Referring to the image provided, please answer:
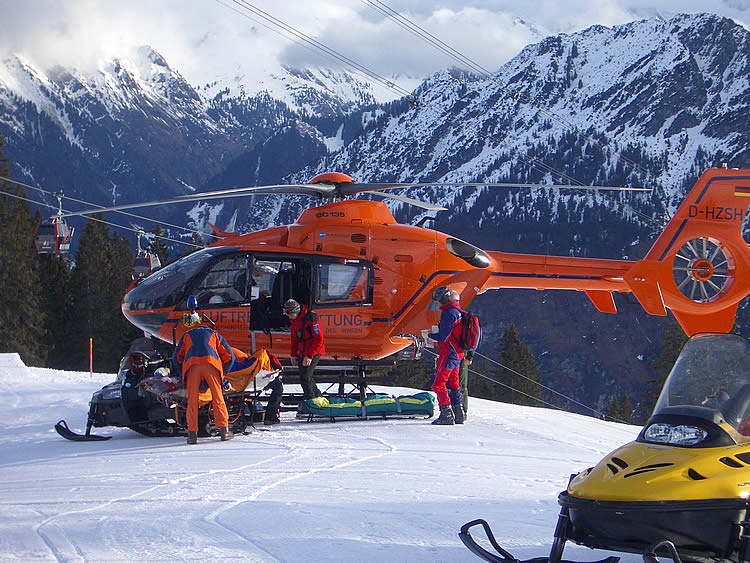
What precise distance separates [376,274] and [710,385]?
27.9 ft

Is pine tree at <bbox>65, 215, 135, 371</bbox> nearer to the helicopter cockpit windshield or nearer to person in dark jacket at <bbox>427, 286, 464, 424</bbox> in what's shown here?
person in dark jacket at <bbox>427, 286, 464, 424</bbox>

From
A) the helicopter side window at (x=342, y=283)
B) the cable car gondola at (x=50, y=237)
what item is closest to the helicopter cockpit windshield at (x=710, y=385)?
the helicopter side window at (x=342, y=283)

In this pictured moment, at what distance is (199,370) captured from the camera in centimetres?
920

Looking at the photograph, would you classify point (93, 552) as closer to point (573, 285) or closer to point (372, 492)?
point (372, 492)

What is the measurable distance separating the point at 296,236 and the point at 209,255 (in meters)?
1.57

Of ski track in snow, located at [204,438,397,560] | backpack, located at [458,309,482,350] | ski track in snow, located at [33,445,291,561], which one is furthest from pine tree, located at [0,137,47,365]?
ski track in snow, located at [33,445,291,561]

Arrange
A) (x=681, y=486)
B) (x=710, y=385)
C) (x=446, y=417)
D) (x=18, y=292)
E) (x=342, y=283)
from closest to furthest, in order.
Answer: (x=681, y=486) < (x=710, y=385) < (x=446, y=417) < (x=342, y=283) < (x=18, y=292)

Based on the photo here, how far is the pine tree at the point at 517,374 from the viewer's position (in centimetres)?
5300

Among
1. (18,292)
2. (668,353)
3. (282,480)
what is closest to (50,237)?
(282,480)

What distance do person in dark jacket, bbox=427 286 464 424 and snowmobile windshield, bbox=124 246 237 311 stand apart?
11.6 feet

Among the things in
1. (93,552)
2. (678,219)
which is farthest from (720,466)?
(678,219)

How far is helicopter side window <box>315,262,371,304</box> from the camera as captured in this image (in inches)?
505

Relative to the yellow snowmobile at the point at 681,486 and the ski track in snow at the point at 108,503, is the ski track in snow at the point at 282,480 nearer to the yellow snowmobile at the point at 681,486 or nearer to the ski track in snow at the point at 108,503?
the ski track in snow at the point at 108,503

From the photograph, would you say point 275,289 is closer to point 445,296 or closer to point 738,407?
point 445,296
